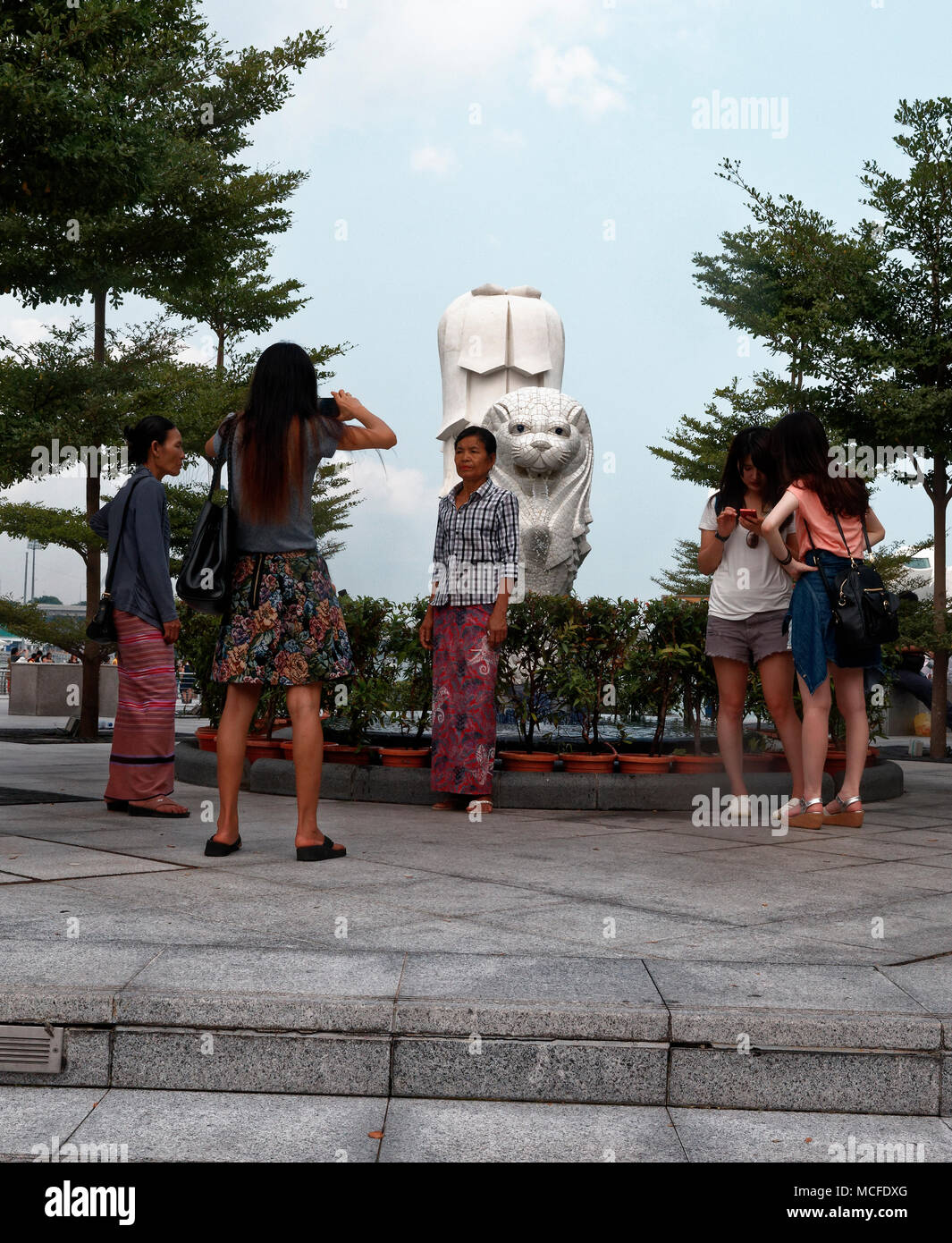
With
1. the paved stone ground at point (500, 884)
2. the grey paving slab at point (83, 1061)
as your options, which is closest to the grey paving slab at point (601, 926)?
the paved stone ground at point (500, 884)

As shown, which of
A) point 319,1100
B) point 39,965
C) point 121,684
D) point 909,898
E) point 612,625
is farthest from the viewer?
point 612,625

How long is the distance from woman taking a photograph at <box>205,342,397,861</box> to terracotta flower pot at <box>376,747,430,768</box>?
211 cm

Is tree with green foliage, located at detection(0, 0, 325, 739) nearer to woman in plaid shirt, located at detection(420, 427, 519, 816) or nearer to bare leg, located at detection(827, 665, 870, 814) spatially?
woman in plaid shirt, located at detection(420, 427, 519, 816)

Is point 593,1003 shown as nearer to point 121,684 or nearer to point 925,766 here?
point 121,684

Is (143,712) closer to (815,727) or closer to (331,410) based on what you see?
(331,410)

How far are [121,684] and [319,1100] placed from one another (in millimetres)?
3678

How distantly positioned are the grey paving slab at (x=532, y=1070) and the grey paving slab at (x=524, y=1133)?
1.0 inches

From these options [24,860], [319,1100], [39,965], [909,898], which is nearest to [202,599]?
[24,860]

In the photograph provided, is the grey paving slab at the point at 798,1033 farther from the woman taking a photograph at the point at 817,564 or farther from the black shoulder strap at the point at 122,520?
the black shoulder strap at the point at 122,520

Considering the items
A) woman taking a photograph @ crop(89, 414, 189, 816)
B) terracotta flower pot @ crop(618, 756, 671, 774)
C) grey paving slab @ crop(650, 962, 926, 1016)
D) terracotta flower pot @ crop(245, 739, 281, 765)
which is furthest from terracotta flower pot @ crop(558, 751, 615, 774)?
grey paving slab @ crop(650, 962, 926, 1016)

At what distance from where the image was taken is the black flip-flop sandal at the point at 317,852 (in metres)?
4.76

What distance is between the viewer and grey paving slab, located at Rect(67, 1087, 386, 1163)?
2.44 meters
